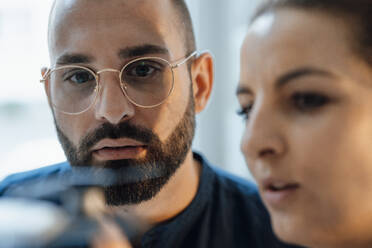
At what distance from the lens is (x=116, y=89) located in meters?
0.57

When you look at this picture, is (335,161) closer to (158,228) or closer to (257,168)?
(257,168)

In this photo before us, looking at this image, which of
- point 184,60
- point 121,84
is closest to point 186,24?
point 184,60

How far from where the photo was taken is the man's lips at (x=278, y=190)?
17.7 inches

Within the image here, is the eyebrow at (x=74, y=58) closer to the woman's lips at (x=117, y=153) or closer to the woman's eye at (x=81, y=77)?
the woman's eye at (x=81, y=77)

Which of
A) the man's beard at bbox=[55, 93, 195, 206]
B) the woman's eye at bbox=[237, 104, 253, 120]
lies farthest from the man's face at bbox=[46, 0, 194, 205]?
the woman's eye at bbox=[237, 104, 253, 120]

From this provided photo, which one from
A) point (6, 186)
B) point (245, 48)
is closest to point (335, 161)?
point (245, 48)

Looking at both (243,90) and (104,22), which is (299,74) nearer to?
(243,90)

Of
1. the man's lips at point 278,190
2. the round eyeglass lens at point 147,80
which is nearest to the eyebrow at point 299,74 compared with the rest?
the man's lips at point 278,190

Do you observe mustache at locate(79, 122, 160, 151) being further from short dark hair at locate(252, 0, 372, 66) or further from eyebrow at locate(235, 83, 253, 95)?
short dark hair at locate(252, 0, 372, 66)

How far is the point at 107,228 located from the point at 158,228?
0.14 m

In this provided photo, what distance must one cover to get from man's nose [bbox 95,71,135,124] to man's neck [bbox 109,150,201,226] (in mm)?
134

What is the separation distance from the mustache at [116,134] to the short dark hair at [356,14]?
0.92 ft

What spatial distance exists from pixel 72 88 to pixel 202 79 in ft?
0.76

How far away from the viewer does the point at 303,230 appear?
0.45 meters
